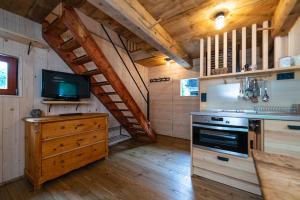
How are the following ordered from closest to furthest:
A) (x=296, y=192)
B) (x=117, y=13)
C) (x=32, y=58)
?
(x=296, y=192) < (x=117, y=13) < (x=32, y=58)

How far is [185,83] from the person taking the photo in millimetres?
4027

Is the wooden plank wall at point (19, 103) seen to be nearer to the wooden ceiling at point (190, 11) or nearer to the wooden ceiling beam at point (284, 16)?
the wooden ceiling at point (190, 11)

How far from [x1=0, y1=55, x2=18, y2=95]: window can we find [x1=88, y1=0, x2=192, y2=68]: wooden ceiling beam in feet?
5.15

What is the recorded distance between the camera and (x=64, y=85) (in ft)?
8.01

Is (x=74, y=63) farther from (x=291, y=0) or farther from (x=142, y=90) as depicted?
(x=291, y=0)

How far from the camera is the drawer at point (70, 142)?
1870mm

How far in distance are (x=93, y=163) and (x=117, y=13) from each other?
93.3 inches

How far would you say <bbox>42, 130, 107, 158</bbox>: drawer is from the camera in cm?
187

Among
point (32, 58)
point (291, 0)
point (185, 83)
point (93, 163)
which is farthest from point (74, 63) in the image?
point (291, 0)

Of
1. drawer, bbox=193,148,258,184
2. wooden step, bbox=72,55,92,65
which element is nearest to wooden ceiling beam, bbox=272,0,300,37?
drawer, bbox=193,148,258,184

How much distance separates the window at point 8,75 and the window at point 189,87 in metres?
3.45

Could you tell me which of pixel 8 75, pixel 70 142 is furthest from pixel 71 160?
pixel 8 75

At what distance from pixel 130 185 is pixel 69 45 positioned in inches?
88.5

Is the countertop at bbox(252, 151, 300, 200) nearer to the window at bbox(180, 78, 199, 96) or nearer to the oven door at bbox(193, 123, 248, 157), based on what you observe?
the oven door at bbox(193, 123, 248, 157)
